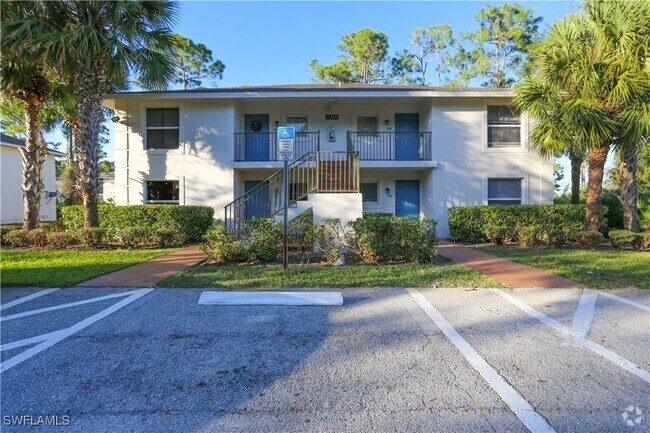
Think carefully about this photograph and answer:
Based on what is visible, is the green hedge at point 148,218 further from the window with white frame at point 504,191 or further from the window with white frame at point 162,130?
the window with white frame at point 504,191

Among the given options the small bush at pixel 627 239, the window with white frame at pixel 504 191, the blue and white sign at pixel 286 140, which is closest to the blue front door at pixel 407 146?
the window with white frame at pixel 504 191

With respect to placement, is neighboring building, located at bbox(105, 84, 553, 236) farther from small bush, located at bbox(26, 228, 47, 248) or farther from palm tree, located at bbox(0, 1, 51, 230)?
small bush, located at bbox(26, 228, 47, 248)

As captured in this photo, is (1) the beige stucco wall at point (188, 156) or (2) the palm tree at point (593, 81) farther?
(1) the beige stucco wall at point (188, 156)

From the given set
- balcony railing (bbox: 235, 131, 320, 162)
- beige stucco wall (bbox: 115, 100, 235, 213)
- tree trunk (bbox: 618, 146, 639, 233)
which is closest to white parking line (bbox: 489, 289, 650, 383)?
tree trunk (bbox: 618, 146, 639, 233)

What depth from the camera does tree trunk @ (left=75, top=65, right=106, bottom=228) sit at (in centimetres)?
999

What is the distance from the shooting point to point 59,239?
32.3ft

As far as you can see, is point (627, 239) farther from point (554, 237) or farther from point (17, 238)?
point (17, 238)

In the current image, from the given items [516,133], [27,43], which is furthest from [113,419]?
[516,133]

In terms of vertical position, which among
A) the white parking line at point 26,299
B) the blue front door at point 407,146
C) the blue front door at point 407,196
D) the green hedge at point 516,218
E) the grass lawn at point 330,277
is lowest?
the white parking line at point 26,299

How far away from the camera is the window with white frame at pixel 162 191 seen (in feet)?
42.7

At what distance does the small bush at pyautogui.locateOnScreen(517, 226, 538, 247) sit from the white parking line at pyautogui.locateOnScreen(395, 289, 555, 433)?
7.15 m

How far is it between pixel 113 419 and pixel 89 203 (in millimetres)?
9775

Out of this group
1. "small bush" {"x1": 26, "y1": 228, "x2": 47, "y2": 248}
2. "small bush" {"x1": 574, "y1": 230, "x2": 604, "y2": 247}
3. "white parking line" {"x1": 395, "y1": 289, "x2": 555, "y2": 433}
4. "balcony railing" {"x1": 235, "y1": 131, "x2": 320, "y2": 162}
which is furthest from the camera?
"balcony railing" {"x1": 235, "y1": 131, "x2": 320, "y2": 162}

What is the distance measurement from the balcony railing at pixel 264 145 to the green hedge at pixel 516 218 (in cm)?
609
